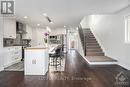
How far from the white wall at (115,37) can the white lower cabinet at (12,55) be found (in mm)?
5054

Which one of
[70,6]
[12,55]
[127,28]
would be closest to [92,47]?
[127,28]

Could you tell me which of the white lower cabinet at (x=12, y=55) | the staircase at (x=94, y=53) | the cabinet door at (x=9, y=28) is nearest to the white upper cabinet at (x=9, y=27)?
the cabinet door at (x=9, y=28)

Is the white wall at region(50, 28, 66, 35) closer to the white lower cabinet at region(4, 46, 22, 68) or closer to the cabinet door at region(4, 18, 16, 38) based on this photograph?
the white lower cabinet at region(4, 46, 22, 68)

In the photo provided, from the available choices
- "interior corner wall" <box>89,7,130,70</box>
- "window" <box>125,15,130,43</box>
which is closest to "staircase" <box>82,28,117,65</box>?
"interior corner wall" <box>89,7,130,70</box>

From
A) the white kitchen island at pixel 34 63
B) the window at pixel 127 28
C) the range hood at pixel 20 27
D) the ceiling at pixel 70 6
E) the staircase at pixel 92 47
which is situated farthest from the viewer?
the range hood at pixel 20 27

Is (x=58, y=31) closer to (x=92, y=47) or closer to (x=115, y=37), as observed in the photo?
(x=92, y=47)

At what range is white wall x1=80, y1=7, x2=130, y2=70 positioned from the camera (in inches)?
239

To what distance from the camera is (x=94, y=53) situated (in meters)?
8.81

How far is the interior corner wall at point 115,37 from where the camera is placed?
607 centimetres

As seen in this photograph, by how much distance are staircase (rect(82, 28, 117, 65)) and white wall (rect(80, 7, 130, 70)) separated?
0.32 metres

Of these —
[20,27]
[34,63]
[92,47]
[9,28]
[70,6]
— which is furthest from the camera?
[20,27]

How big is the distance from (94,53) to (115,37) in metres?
2.05

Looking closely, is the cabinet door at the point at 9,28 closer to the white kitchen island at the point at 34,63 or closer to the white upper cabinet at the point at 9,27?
the white upper cabinet at the point at 9,27

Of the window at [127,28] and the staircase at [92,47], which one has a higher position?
the window at [127,28]
